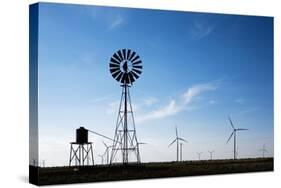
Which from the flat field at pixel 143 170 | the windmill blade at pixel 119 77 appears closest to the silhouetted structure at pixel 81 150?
the flat field at pixel 143 170

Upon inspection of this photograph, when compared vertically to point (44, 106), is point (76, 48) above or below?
above

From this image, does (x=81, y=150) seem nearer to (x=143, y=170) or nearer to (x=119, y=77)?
(x=143, y=170)

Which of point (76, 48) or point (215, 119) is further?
point (215, 119)

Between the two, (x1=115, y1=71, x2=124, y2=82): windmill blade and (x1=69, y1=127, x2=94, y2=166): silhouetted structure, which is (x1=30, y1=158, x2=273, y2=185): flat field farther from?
(x1=115, y1=71, x2=124, y2=82): windmill blade

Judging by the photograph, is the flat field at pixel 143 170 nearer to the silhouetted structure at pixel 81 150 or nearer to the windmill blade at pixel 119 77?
the silhouetted structure at pixel 81 150

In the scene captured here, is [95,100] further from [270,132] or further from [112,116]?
[270,132]

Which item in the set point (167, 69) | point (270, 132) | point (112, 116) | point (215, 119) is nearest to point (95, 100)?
point (112, 116)

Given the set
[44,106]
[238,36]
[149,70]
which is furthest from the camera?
[238,36]

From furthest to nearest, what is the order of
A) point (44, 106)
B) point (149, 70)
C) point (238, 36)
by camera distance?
point (238, 36) → point (149, 70) → point (44, 106)

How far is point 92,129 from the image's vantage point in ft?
50.6

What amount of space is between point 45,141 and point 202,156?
347cm

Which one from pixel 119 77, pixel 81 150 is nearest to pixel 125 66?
pixel 119 77

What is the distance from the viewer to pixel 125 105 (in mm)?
15727

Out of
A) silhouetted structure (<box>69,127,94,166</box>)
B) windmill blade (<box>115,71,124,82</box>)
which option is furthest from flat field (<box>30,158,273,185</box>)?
windmill blade (<box>115,71,124,82</box>)
